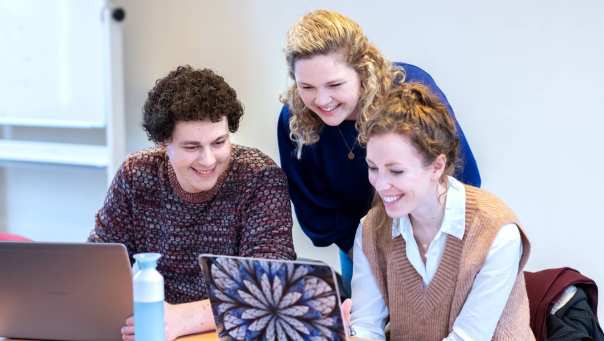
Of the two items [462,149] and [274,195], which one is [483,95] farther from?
[274,195]

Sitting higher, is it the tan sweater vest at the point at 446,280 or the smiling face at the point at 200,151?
the smiling face at the point at 200,151

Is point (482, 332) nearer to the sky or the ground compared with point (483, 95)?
nearer to the ground

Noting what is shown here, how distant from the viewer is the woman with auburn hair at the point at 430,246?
1541mm

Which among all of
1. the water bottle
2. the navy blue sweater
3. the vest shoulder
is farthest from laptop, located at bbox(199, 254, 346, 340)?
the navy blue sweater

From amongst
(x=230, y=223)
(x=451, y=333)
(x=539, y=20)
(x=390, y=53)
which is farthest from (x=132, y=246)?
(x=539, y=20)

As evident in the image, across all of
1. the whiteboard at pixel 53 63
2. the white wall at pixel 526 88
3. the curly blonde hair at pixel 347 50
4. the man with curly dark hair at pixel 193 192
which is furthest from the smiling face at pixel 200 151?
the whiteboard at pixel 53 63

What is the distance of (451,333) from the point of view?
1544mm

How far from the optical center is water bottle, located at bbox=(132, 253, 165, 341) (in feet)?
4.14

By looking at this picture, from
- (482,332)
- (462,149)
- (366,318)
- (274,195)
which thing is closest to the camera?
(482,332)

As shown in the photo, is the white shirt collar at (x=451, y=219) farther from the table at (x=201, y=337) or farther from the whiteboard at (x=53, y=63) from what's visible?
the whiteboard at (x=53, y=63)

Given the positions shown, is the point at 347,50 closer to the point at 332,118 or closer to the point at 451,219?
the point at 332,118

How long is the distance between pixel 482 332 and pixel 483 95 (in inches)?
45.2

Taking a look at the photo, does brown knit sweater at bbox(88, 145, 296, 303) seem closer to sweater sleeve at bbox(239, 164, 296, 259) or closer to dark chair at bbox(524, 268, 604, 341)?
sweater sleeve at bbox(239, 164, 296, 259)

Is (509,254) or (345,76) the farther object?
(345,76)
